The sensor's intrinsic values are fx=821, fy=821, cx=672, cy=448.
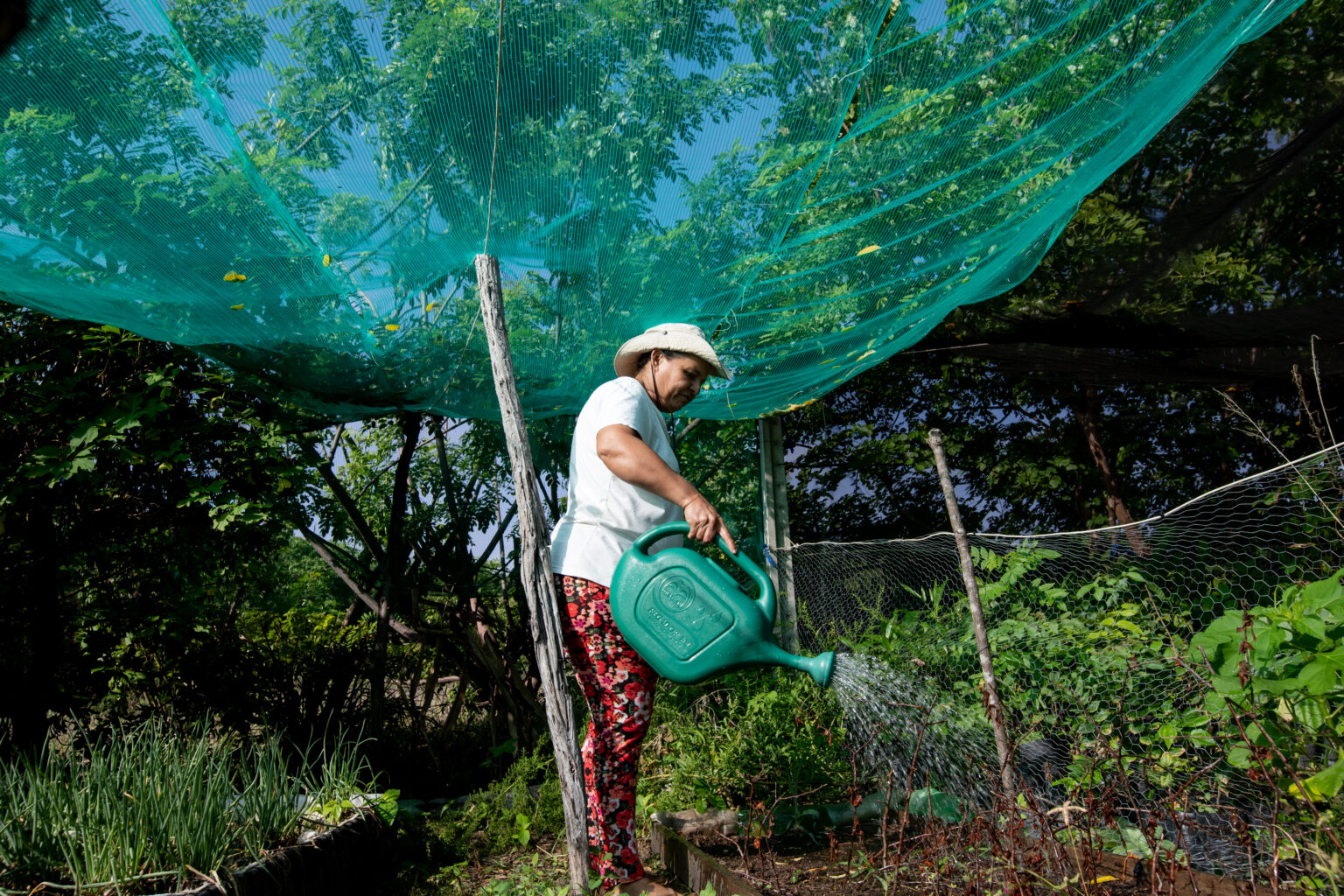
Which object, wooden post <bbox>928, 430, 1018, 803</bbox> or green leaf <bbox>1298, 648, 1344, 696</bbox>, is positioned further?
wooden post <bbox>928, 430, 1018, 803</bbox>

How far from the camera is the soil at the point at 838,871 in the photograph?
64.4 inches

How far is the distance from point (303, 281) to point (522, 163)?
0.82 m

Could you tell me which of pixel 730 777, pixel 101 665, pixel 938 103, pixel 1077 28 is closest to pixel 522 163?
pixel 938 103

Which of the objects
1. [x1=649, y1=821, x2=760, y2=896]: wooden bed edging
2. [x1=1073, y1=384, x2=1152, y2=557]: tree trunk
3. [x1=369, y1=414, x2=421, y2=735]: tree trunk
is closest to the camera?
[x1=649, y1=821, x2=760, y2=896]: wooden bed edging

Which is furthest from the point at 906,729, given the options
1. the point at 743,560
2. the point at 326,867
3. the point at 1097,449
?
the point at 1097,449

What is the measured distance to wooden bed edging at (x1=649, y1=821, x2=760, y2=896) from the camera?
2.01m

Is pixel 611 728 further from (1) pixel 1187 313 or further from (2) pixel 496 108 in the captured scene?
(1) pixel 1187 313

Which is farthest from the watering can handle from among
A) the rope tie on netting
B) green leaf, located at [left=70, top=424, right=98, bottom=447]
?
green leaf, located at [left=70, top=424, right=98, bottom=447]

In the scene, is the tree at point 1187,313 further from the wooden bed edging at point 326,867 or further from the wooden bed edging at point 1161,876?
the wooden bed edging at point 326,867

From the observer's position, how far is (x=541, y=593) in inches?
76.0

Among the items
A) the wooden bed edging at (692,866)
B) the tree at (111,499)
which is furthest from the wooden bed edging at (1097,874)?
the tree at (111,499)

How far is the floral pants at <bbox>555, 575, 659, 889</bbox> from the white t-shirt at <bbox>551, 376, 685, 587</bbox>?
6 centimetres

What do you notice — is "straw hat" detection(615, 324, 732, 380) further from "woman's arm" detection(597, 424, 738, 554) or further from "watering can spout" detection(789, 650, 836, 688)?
"watering can spout" detection(789, 650, 836, 688)

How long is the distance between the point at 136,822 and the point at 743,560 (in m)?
1.43
